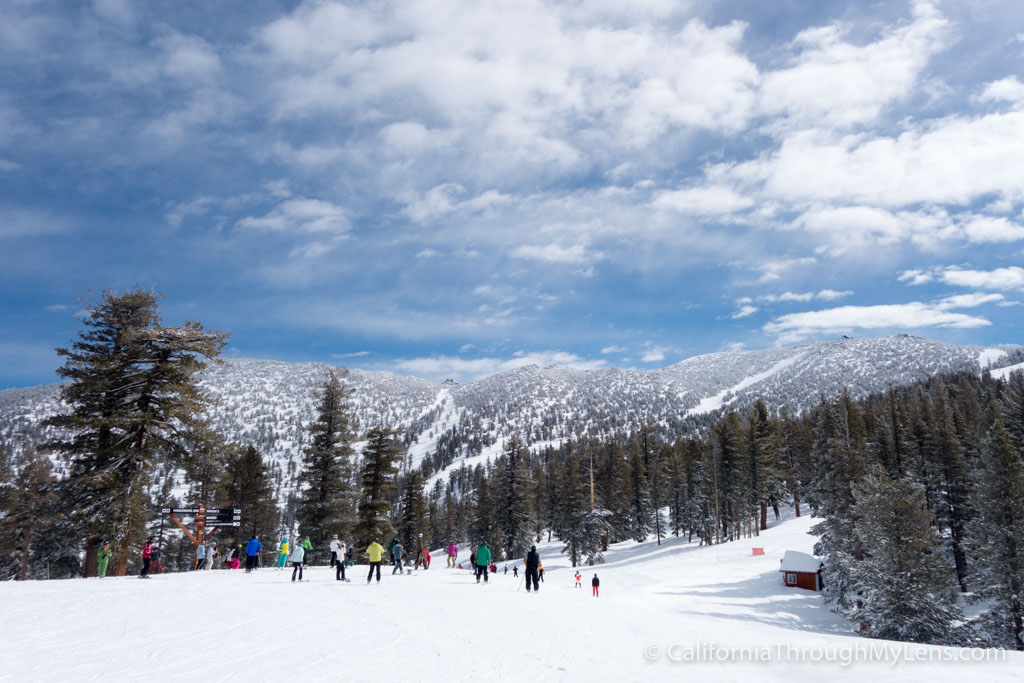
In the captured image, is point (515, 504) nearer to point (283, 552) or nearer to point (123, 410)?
point (283, 552)

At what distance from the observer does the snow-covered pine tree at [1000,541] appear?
27875 millimetres

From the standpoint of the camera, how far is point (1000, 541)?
29219 mm

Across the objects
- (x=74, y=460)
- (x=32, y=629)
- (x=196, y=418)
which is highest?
(x=196, y=418)

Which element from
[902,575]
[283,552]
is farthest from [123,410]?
[902,575]

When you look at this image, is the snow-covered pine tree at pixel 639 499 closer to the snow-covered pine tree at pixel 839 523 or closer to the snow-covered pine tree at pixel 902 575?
the snow-covered pine tree at pixel 839 523

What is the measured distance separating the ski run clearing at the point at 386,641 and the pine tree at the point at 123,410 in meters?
4.07

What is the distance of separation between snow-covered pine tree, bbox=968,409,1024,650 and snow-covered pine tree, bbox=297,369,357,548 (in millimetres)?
37902

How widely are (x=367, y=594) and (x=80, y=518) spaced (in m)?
13.9

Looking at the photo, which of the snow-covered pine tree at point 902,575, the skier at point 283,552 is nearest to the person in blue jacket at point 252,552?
the skier at point 283,552

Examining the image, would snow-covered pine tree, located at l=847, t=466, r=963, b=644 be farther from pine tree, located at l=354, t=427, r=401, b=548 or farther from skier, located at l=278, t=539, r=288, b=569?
skier, located at l=278, t=539, r=288, b=569

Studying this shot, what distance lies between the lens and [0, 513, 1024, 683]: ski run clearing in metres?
8.95

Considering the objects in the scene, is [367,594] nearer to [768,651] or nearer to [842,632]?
[768,651]

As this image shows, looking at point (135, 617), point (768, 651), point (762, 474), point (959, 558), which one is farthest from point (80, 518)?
point (762, 474)

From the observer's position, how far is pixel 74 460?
2356 centimetres
